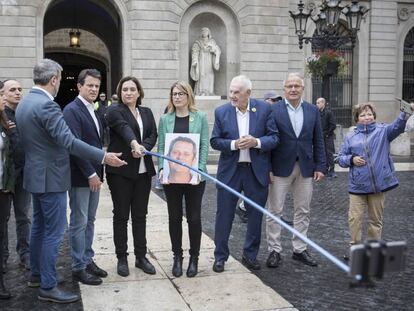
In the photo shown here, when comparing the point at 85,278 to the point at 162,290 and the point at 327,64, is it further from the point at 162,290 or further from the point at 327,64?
the point at 327,64

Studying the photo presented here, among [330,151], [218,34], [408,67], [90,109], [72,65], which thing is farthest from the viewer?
[72,65]

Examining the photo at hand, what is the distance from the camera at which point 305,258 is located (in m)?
5.99

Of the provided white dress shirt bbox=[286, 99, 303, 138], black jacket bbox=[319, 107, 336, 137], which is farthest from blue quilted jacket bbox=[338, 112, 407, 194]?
black jacket bbox=[319, 107, 336, 137]

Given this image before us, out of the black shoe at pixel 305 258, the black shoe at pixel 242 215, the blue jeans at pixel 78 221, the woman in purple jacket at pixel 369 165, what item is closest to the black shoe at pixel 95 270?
the blue jeans at pixel 78 221

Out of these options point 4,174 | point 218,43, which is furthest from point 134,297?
point 218,43

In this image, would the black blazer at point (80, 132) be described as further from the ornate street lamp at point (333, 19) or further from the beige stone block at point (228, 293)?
the ornate street lamp at point (333, 19)

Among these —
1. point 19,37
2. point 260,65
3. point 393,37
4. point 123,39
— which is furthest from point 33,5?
point 393,37

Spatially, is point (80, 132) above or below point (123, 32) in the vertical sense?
below

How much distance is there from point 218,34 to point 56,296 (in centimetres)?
1661

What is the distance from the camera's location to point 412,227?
313 inches

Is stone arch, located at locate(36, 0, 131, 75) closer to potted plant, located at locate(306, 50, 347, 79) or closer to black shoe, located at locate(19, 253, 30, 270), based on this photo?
potted plant, located at locate(306, 50, 347, 79)

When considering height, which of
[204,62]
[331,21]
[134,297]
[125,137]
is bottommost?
[134,297]

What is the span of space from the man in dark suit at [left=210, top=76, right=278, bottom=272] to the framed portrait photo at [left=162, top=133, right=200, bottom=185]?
1.18ft

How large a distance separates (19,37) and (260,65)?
27.2 feet
